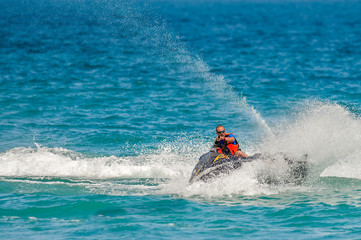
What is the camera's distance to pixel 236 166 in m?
14.7

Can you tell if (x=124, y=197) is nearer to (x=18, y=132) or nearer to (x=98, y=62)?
(x=18, y=132)

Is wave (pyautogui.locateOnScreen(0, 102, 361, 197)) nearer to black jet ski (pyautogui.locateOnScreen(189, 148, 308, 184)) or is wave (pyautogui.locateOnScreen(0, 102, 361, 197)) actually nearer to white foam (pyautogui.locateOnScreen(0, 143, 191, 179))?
white foam (pyautogui.locateOnScreen(0, 143, 191, 179))

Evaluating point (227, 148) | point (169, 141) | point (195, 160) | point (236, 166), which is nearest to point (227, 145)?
point (227, 148)

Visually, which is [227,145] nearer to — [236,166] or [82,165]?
[236,166]

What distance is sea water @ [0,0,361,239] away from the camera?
12453mm

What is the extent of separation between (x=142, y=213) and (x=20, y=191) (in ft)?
12.9

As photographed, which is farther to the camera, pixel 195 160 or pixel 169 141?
pixel 169 141

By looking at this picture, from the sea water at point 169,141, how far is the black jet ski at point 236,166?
0.48ft

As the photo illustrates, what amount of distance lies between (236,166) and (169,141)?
6.81 m

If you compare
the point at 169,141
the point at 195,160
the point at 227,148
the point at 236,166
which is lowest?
the point at 236,166

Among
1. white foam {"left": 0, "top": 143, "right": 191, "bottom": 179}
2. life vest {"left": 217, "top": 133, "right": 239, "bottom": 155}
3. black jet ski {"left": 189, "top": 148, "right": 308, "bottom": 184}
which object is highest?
white foam {"left": 0, "top": 143, "right": 191, "bottom": 179}

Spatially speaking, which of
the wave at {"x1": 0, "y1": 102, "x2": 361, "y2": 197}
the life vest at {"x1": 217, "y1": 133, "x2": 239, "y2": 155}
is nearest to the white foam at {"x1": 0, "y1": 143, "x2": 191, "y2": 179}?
the wave at {"x1": 0, "y1": 102, "x2": 361, "y2": 197}

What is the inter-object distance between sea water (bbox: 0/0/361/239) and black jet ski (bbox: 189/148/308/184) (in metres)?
0.15

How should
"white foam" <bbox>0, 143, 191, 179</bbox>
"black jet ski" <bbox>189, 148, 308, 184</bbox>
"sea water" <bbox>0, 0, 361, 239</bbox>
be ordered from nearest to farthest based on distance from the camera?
"sea water" <bbox>0, 0, 361, 239</bbox>, "black jet ski" <bbox>189, 148, 308, 184</bbox>, "white foam" <bbox>0, 143, 191, 179</bbox>
